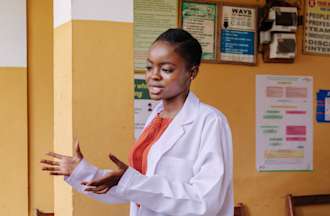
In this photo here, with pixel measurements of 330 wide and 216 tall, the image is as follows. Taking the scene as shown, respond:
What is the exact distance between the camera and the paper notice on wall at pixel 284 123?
160 inches

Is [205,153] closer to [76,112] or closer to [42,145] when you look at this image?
[76,112]

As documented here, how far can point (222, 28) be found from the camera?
12.9 feet

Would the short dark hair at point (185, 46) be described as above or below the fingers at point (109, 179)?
above

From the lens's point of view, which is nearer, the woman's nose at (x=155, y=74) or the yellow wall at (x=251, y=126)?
the woman's nose at (x=155, y=74)

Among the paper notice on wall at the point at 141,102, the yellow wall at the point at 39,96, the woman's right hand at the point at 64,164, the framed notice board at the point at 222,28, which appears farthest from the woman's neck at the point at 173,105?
the yellow wall at the point at 39,96

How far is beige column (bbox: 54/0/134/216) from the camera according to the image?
2.71m

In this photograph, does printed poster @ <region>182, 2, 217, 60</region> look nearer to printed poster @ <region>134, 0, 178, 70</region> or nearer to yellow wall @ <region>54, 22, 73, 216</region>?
printed poster @ <region>134, 0, 178, 70</region>

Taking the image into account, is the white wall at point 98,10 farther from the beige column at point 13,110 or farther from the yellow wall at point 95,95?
the beige column at point 13,110

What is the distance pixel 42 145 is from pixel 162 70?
2.83 metres

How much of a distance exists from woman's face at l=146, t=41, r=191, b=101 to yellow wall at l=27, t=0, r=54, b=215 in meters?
2.75

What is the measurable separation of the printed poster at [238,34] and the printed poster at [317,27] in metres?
0.44

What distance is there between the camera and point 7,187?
14.7 feet

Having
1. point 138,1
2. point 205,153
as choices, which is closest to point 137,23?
point 138,1

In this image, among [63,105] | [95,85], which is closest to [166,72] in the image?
[95,85]
